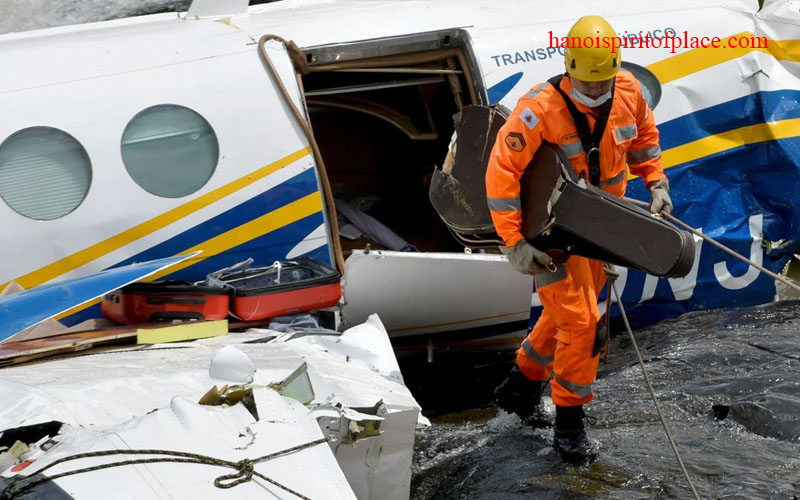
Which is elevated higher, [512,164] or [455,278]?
[512,164]

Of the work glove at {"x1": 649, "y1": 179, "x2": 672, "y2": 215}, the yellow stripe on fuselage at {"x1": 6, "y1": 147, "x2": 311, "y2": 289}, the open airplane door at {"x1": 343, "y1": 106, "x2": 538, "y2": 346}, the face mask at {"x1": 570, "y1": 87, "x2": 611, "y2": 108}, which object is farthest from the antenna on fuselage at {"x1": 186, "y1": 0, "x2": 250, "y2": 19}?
the work glove at {"x1": 649, "y1": 179, "x2": 672, "y2": 215}

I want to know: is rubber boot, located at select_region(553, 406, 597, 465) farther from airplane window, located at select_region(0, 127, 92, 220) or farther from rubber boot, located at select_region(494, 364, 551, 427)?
airplane window, located at select_region(0, 127, 92, 220)

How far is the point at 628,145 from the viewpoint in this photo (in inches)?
190

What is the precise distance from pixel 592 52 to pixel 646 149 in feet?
2.45

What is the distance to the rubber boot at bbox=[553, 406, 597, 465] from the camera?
4.85 meters

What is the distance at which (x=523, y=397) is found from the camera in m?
5.33

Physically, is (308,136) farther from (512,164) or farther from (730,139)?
(730,139)

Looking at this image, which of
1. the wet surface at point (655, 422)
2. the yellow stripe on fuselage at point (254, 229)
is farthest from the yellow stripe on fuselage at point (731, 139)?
the yellow stripe on fuselage at point (254, 229)

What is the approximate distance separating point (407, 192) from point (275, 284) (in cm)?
272

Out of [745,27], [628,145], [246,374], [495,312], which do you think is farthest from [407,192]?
[246,374]

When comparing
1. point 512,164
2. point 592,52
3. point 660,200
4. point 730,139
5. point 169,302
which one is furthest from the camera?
point 730,139

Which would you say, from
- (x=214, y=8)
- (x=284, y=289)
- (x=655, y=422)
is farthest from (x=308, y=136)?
(x=655, y=422)

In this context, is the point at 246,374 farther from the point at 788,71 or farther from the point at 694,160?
the point at 788,71

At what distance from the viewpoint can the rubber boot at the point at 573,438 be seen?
4.85m
